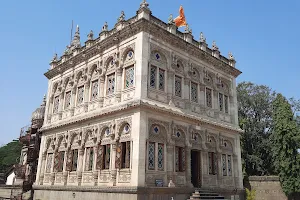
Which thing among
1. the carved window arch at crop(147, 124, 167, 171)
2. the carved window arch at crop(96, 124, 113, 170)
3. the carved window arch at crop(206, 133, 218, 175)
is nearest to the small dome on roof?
the carved window arch at crop(96, 124, 113, 170)

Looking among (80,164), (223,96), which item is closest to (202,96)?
(223,96)

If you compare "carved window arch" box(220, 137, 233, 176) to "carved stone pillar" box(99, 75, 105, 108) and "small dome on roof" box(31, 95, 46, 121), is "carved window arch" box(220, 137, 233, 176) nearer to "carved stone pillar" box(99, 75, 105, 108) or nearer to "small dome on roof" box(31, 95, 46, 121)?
"carved stone pillar" box(99, 75, 105, 108)

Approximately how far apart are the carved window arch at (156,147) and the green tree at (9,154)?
38.9m

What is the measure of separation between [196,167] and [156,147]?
399 centimetres

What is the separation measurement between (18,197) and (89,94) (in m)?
11.6

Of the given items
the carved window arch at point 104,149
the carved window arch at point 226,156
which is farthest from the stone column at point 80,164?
the carved window arch at point 226,156

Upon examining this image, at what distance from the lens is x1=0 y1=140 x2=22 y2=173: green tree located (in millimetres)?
48138

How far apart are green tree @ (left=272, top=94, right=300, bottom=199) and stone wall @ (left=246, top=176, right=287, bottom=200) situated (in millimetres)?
507

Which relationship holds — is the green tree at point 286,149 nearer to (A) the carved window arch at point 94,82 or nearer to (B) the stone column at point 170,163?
(B) the stone column at point 170,163

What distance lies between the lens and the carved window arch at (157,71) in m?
15.8

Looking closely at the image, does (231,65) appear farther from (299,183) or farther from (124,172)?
(124,172)

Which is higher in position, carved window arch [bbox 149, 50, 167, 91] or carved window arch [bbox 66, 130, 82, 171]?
carved window arch [bbox 149, 50, 167, 91]

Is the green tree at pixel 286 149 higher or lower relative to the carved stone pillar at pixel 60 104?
lower

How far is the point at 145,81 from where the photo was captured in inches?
595
